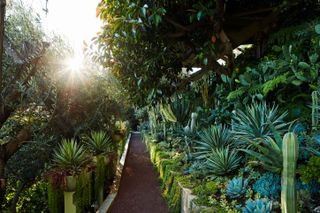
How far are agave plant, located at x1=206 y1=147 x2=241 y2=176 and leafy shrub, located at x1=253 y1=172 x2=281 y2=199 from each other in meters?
0.80

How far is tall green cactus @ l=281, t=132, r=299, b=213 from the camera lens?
2.79 meters

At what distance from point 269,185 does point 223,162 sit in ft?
3.47

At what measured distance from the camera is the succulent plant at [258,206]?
3207 mm

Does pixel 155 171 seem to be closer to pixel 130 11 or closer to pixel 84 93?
pixel 84 93

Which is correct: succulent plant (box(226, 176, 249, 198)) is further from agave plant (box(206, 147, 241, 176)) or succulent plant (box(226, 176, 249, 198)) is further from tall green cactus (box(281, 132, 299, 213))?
tall green cactus (box(281, 132, 299, 213))

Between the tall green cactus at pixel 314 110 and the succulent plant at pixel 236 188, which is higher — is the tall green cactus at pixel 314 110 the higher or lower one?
the higher one

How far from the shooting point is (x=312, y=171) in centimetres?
332

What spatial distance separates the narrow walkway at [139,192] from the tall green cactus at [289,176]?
3.31 m

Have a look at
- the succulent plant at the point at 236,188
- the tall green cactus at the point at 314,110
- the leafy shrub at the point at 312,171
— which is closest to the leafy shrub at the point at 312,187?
the leafy shrub at the point at 312,171

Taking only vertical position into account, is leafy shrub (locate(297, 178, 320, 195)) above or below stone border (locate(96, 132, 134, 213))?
above

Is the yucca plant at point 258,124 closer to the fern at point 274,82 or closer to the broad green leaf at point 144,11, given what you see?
the fern at point 274,82

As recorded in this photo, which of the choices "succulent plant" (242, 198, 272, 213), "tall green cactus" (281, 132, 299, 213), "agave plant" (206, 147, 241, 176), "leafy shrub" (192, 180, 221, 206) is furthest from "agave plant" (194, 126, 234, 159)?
"tall green cactus" (281, 132, 299, 213)

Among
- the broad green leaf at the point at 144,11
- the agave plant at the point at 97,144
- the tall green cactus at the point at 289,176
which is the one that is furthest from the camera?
the agave plant at the point at 97,144

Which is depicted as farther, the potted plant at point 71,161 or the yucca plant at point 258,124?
the potted plant at point 71,161
